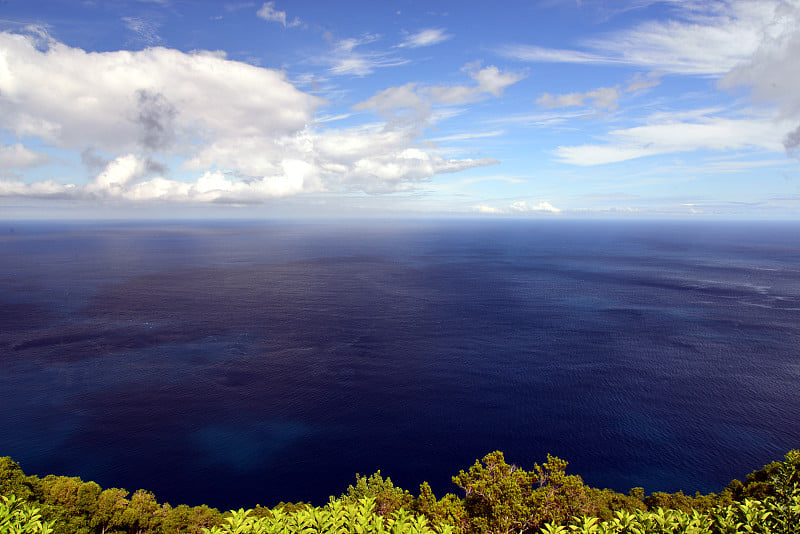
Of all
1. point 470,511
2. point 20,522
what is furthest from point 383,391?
point 20,522

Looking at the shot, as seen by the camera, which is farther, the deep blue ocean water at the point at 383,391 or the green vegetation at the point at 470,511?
the deep blue ocean water at the point at 383,391

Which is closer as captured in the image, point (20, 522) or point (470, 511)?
point (20, 522)

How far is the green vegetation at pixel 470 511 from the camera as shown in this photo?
2620 cm

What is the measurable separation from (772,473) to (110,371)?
373 feet

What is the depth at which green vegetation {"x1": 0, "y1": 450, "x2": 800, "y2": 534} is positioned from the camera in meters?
26.2

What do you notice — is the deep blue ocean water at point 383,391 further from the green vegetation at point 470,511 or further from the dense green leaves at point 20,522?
the dense green leaves at point 20,522

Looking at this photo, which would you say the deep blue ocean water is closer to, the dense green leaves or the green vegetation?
the green vegetation

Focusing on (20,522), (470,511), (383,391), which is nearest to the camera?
(20,522)

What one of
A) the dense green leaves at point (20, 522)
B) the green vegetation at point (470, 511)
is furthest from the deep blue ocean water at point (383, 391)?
the dense green leaves at point (20, 522)

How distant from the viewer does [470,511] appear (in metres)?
35.3

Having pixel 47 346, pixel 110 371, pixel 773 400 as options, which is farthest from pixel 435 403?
pixel 47 346

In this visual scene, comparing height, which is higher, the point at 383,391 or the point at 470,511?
the point at 470,511

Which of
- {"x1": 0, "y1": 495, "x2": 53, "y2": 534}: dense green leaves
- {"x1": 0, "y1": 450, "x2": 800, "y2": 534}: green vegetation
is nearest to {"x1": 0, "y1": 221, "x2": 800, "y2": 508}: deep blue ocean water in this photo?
{"x1": 0, "y1": 450, "x2": 800, "y2": 534}: green vegetation

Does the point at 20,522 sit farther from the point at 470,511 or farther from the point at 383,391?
the point at 383,391
